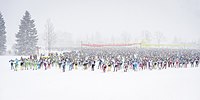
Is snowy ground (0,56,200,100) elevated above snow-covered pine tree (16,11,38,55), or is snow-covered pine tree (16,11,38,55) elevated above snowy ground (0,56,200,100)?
snow-covered pine tree (16,11,38,55)

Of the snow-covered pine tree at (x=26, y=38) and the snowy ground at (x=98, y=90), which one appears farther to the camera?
the snow-covered pine tree at (x=26, y=38)

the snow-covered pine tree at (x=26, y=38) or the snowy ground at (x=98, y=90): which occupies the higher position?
the snow-covered pine tree at (x=26, y=38)

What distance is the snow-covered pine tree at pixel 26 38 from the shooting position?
2308 inches

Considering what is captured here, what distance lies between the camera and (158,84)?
20.2 m

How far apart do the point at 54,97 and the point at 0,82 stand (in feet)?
24.8

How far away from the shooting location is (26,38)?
194 ft

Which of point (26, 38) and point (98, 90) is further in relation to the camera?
point (26, 38)

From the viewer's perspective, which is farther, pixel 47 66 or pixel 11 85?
pixel 47 66

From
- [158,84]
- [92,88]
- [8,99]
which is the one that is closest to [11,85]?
[8,99]

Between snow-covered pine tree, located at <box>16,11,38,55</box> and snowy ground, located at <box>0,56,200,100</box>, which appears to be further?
snow-covered pine tree, located at <box>16,11,38,55</box>

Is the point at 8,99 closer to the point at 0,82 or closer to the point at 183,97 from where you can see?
the point at 0,82

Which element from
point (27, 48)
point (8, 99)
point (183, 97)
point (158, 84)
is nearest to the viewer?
point (8, 99)

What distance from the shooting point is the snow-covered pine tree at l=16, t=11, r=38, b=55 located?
58.6 meters

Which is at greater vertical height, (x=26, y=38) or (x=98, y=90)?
(x=26, y=38)
